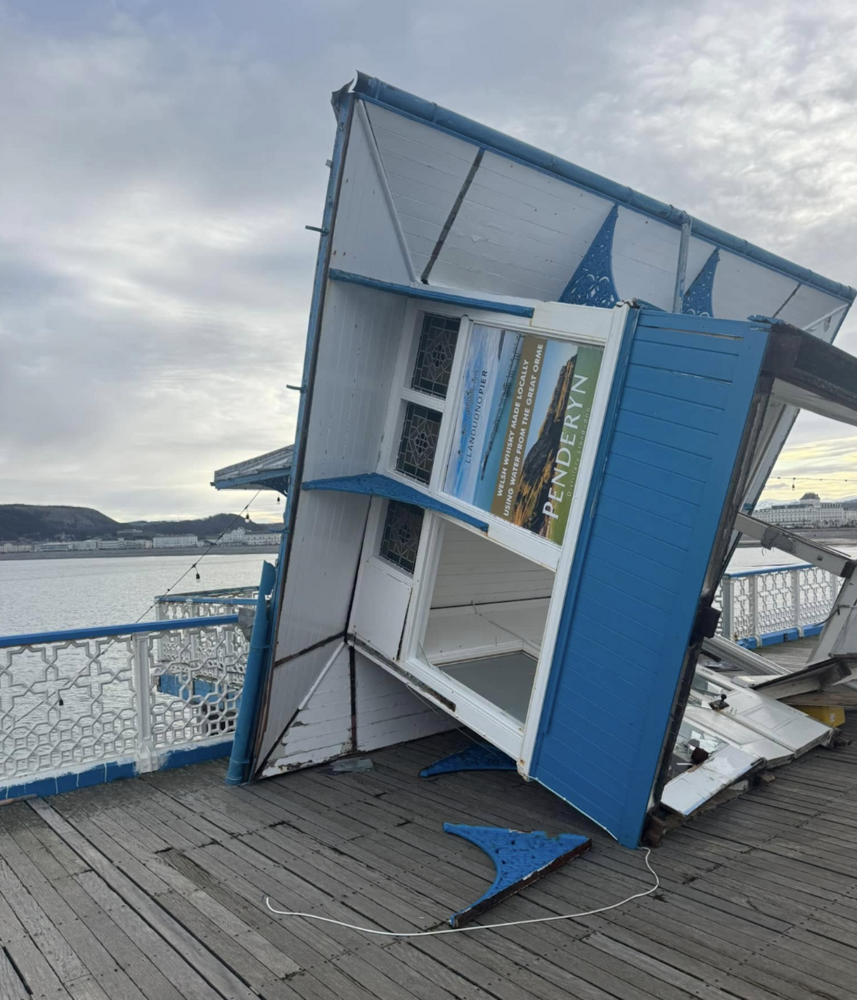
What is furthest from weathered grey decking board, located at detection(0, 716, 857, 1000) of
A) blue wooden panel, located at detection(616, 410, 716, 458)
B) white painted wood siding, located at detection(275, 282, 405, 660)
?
blue wooden panel, located at detection(616, 410, 716, 458)

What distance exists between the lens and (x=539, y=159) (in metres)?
5.74

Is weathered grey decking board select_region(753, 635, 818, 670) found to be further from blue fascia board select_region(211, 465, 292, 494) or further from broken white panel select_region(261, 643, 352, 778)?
blue fascia board select_region(211, 465, 292, 494)

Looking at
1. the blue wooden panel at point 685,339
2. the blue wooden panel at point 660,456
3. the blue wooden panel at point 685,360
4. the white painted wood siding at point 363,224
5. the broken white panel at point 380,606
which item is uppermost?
the white painted wood siding at point 363,224

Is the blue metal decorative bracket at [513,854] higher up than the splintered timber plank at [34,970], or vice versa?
the blue metal decorative bracket at [513,854]

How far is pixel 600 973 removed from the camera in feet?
10.5

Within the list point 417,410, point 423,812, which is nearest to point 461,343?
point 417,410

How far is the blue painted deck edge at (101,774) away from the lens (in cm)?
531

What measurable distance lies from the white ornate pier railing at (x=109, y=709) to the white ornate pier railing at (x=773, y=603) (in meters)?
6.81

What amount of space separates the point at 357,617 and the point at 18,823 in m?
2.78

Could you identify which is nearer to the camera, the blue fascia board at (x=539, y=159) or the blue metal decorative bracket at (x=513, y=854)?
the blue metal decorative bracket at (x=513, y=854)

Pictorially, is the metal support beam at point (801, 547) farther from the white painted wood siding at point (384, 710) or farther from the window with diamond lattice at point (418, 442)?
the white painted wood siding at point (384, 710)

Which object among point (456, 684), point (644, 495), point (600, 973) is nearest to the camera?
point (600, 973)

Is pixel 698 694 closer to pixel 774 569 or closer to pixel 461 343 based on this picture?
pixel 461 343

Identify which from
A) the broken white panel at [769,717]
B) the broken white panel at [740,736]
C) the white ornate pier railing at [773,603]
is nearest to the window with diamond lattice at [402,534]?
the broken white panel at [740,736]
